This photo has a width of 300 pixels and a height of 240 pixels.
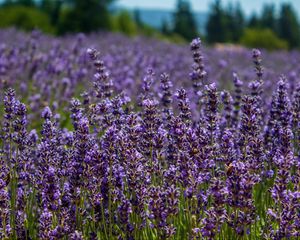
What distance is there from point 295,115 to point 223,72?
815 cm

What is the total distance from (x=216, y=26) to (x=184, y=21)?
452cm

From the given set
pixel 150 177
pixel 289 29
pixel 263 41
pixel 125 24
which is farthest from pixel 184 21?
pixel 150 177

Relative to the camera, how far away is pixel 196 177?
3.14 metres

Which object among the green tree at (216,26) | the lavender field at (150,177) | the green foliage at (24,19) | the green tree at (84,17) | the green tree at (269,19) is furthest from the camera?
the green tree at (269,19)

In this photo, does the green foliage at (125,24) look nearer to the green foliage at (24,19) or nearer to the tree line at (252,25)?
the green foliage at (24,19)

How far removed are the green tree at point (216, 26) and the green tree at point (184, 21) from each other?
1537mm

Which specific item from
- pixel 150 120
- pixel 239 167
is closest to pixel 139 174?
pixel 150 120

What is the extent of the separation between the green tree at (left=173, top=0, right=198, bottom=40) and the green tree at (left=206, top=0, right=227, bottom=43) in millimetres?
1537

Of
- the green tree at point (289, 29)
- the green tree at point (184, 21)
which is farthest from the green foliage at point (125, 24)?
the green tree at point (289, 29)

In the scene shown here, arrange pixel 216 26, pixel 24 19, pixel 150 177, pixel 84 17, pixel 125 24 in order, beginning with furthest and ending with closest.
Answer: pixel 216 26 → pixel 125 24 → pixel 24 19 → pixel 84 17 → pixel 150 177

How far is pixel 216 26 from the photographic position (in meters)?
52.2

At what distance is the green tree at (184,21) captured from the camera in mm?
53500

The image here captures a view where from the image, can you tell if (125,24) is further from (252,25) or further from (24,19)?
(252,25)

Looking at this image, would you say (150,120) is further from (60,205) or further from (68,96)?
(68,96)
